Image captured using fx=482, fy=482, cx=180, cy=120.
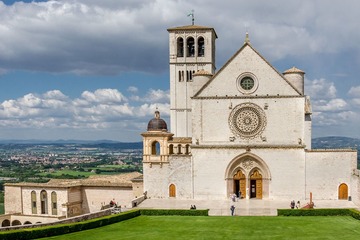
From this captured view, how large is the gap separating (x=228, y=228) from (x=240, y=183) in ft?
50.2

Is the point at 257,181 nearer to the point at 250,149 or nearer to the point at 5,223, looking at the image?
the point at 250,149

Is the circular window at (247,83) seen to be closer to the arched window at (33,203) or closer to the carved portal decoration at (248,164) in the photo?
the carved portal decoration at (248,164)

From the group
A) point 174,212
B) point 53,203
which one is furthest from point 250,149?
point 53,203

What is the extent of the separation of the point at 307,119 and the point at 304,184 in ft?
23.2

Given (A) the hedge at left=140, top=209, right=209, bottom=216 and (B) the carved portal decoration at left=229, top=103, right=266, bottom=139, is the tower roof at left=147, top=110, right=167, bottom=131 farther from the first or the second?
(A) the hedge at left=140, top=209, right=209, bottom=216

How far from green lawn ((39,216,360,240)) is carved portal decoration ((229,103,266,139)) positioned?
12500 mm

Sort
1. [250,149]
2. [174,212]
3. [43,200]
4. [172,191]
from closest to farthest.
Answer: [174,212]
[250,149]
[172,191]
[43,200]

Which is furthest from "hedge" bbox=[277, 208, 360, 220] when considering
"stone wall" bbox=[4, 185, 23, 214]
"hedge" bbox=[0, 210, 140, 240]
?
"stone wall" bbox=[4, 185, 23, 214]

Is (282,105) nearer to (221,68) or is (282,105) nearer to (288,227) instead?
(221,68)

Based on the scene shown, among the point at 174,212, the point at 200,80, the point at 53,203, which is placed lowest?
the point at 53,203

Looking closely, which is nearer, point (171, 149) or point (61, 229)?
point (61, 229)

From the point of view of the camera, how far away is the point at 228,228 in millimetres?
36094

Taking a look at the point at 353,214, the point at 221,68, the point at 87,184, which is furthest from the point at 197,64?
the point at 353,214

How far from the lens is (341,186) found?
4859 cm
